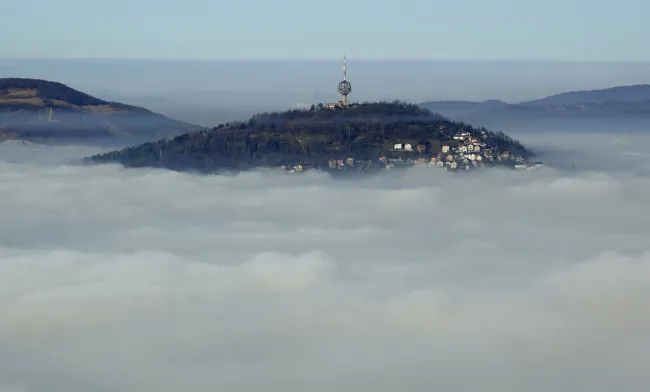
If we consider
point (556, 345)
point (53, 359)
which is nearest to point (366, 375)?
point (556, 345)

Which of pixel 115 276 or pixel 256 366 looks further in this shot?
pixel 115 276

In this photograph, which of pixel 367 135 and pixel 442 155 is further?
pixel 442 155

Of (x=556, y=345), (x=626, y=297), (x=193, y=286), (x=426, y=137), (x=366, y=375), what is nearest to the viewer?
(x=366, y=375)

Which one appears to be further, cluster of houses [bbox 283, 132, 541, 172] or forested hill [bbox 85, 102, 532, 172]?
cluster of houses [bbox 283, 132, 541, 172]

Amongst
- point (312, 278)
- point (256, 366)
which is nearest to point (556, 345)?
point (256, 366)

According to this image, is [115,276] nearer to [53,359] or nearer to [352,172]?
[53,359]

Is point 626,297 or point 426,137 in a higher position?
point 426,137

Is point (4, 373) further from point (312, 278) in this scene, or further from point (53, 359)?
point (312, 278)

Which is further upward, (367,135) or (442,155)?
(367,135)

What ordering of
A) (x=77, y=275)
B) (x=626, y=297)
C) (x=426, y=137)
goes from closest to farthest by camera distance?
(x=626, y=297), (x=77, y=275), (x=426, y=137)

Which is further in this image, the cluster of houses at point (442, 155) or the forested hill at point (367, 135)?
the cluster of houses at point (442, 155)
